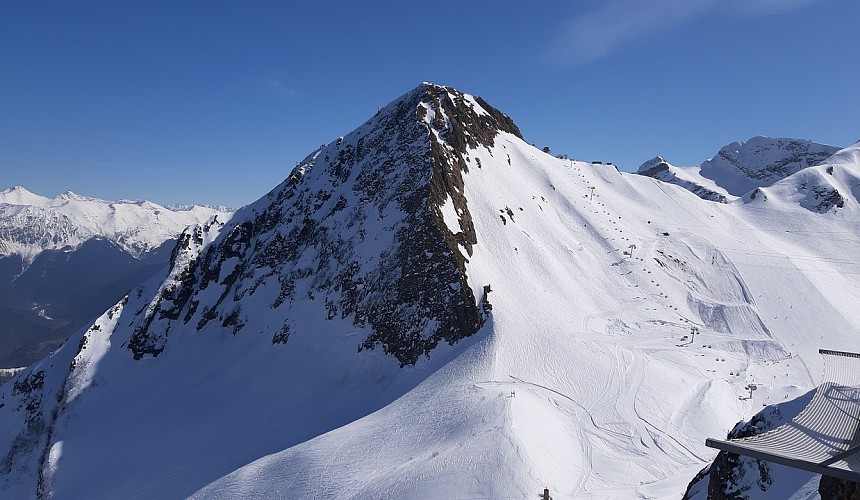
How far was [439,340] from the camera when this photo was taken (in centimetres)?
3894

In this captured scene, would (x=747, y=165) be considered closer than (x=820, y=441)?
No

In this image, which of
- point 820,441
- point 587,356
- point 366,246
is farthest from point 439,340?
point 820,441

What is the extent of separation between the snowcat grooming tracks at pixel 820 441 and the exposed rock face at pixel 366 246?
28.1 meters

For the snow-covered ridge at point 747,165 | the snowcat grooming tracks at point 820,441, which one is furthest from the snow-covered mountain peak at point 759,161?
the snowcat grooming tracks at point 820,441

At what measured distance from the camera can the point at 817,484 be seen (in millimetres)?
10953

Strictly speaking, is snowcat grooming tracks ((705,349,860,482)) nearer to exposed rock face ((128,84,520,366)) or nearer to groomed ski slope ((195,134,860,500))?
groomed ski slope ((195,134,860,500))

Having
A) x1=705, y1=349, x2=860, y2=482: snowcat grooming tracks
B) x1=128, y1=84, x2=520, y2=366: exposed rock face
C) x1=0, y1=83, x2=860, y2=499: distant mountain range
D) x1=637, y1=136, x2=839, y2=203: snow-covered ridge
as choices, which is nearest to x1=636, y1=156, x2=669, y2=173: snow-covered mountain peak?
x1=637, y1=136, x2=839, y2=203: snow-covered ridge

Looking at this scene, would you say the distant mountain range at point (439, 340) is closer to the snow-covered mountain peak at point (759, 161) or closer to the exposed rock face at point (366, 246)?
the exposed rock face at point (366, 246)

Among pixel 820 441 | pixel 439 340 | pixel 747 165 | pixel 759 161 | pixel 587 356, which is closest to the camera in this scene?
pixel 820 441

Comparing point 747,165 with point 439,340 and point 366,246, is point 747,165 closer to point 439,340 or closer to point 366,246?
point 366,246

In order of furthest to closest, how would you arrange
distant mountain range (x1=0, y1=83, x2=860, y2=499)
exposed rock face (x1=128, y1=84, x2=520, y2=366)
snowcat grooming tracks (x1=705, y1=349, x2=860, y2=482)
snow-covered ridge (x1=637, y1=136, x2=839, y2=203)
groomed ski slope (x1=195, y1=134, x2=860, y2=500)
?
snow-covered ridge (x1=637, y1=136, x2=839, y2=203)
exposed rock face (x1=128, y1=84, x2=520, y2=366)
distant mountain range (x1=0, y1=83, x2=860, y2=499)
groomed ski slope (x1=195, y1=134, x2=860, y2=500)
snowcat grooming tracks (x1=705, y1=349, x2=860, y2=482)

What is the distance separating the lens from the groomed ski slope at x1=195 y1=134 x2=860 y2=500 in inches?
1009

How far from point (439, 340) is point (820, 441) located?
30.9 meters

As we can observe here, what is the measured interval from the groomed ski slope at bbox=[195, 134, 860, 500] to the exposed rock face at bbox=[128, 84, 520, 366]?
3.19 metres
